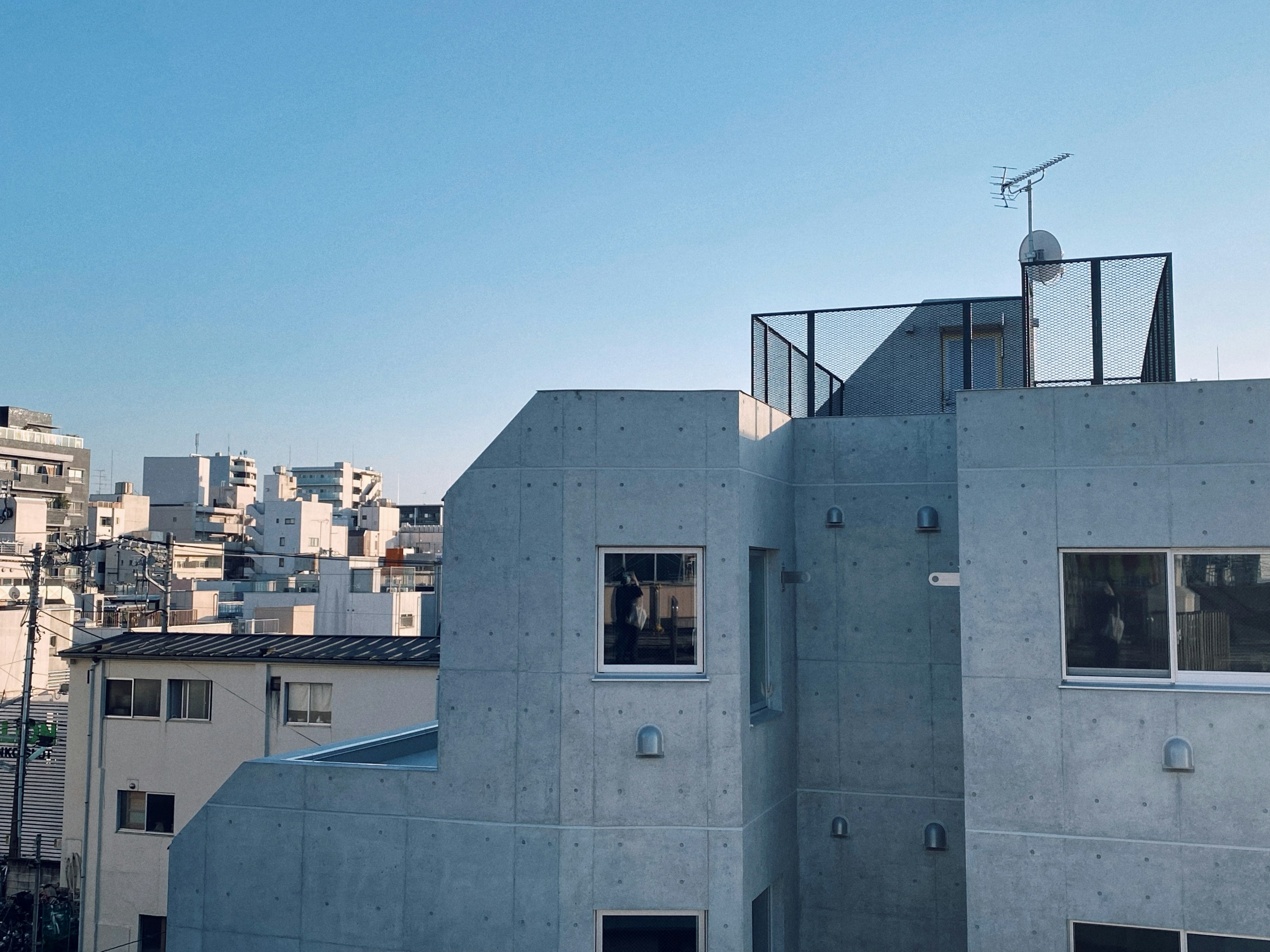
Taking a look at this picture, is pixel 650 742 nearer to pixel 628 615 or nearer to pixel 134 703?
pixel 628 615

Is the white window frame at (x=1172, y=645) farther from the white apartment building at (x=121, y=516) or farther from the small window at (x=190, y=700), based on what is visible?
the white apartment building at (x=121, y=516)

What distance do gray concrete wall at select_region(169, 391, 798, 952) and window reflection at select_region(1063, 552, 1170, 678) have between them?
2856 millimetres

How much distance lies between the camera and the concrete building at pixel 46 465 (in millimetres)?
103000

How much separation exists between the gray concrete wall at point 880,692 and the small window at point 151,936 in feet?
81.1

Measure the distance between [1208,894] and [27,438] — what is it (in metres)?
118

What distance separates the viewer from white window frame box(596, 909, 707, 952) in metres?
9.17

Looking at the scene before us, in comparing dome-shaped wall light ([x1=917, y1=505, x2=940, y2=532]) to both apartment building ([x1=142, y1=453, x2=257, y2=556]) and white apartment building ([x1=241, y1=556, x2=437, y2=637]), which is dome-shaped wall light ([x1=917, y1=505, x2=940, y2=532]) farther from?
apartment building ([x1=142, y1=453, x2=257, y2=556])

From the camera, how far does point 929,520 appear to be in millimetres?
10945

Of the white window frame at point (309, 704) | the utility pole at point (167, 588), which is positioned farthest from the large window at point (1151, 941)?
the utility pole at point (167, 588)

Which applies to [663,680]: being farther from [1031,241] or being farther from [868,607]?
[1031,241]

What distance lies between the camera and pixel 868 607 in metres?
11.2

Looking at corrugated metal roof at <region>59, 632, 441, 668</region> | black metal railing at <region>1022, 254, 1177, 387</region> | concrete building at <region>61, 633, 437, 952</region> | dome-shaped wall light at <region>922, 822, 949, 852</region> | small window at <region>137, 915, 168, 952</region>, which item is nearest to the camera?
black metal railing at <region>1022, 254, 1177, 387</region>

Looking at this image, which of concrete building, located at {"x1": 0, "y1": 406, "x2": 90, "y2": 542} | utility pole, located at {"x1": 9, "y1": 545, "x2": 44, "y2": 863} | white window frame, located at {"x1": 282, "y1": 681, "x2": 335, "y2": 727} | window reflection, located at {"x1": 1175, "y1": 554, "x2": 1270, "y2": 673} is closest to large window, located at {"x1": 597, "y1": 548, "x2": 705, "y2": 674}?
window reflection, located at {"x1": 1175, "y1": 554, "x2": 1270, "y2": 673}

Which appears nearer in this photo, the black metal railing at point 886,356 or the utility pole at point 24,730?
the black metal railing at point 886,356
